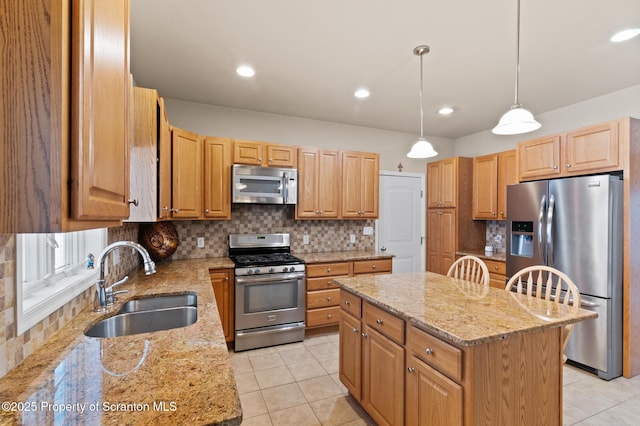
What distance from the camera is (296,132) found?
406cm

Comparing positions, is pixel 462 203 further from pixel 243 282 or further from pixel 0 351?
pixel 0 351

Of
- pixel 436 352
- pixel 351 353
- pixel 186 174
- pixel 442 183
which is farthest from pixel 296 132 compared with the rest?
pixel 436 352

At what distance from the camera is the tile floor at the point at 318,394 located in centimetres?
208

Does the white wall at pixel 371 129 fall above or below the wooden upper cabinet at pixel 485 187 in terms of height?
above

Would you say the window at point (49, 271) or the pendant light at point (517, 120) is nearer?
the window at point (49, 271)

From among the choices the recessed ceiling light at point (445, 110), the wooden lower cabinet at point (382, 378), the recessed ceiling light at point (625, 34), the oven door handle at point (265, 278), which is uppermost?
the recessed ceiling light at point (625, 34)

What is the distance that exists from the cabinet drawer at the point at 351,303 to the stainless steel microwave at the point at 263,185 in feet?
5.14

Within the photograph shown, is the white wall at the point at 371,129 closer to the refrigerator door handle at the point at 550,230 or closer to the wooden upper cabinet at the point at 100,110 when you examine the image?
the refrigerator door handle at the point at 550,230

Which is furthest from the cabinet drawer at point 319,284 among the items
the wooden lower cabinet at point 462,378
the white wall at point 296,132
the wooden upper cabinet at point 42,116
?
the wooden upper cabinet at point 42,116

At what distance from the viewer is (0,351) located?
0.89m

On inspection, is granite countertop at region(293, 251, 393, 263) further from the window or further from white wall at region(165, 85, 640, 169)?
the window

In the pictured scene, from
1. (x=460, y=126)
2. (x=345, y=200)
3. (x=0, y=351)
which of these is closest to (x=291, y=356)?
(x=345, y=200)

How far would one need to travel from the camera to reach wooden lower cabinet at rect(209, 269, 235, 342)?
3033mm

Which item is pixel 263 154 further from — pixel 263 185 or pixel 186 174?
pixel 186 174
